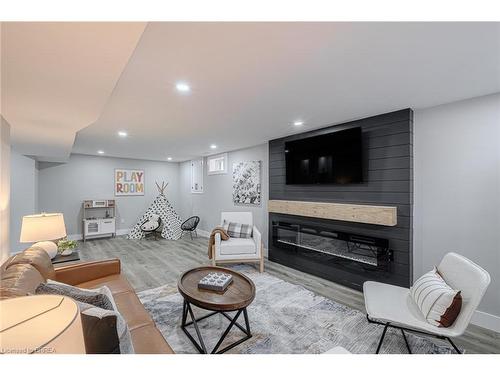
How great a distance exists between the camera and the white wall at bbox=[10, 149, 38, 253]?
159 inches

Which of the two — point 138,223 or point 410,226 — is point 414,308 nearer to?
point 410,226

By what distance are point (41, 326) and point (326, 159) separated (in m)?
3.33

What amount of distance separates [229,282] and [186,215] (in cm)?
554

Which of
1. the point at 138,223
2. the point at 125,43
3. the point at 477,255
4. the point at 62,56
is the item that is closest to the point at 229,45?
the point at 125,43

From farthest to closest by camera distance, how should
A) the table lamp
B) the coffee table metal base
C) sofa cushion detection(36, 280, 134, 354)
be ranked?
the table lamp → the coffee table metal base → sofa cushion detection(36, 280, 134, 354)

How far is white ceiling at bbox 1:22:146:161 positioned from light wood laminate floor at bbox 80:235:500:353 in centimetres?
236

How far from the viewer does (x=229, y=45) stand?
1435mm

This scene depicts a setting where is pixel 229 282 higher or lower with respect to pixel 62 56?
lower

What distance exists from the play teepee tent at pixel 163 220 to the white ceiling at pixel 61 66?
4.53 metres

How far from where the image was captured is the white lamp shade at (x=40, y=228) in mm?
2234

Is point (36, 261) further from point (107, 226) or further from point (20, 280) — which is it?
point (107, 226)

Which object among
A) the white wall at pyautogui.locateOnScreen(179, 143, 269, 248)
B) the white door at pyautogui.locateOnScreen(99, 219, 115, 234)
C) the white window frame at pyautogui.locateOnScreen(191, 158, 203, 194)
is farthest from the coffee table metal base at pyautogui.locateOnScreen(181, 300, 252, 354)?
the white door at pyautogui.locateOnScreen(99, 219, 115, 234)

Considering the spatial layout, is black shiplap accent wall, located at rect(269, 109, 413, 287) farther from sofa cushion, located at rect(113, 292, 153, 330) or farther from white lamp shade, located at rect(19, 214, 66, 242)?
white lamp shade, located at rect(19, 214, 66, 242)

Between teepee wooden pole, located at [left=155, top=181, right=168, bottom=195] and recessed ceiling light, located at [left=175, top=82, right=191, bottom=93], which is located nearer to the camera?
recessed ceiling light, located at [left=175, top=82, right=191, bottom=93]
